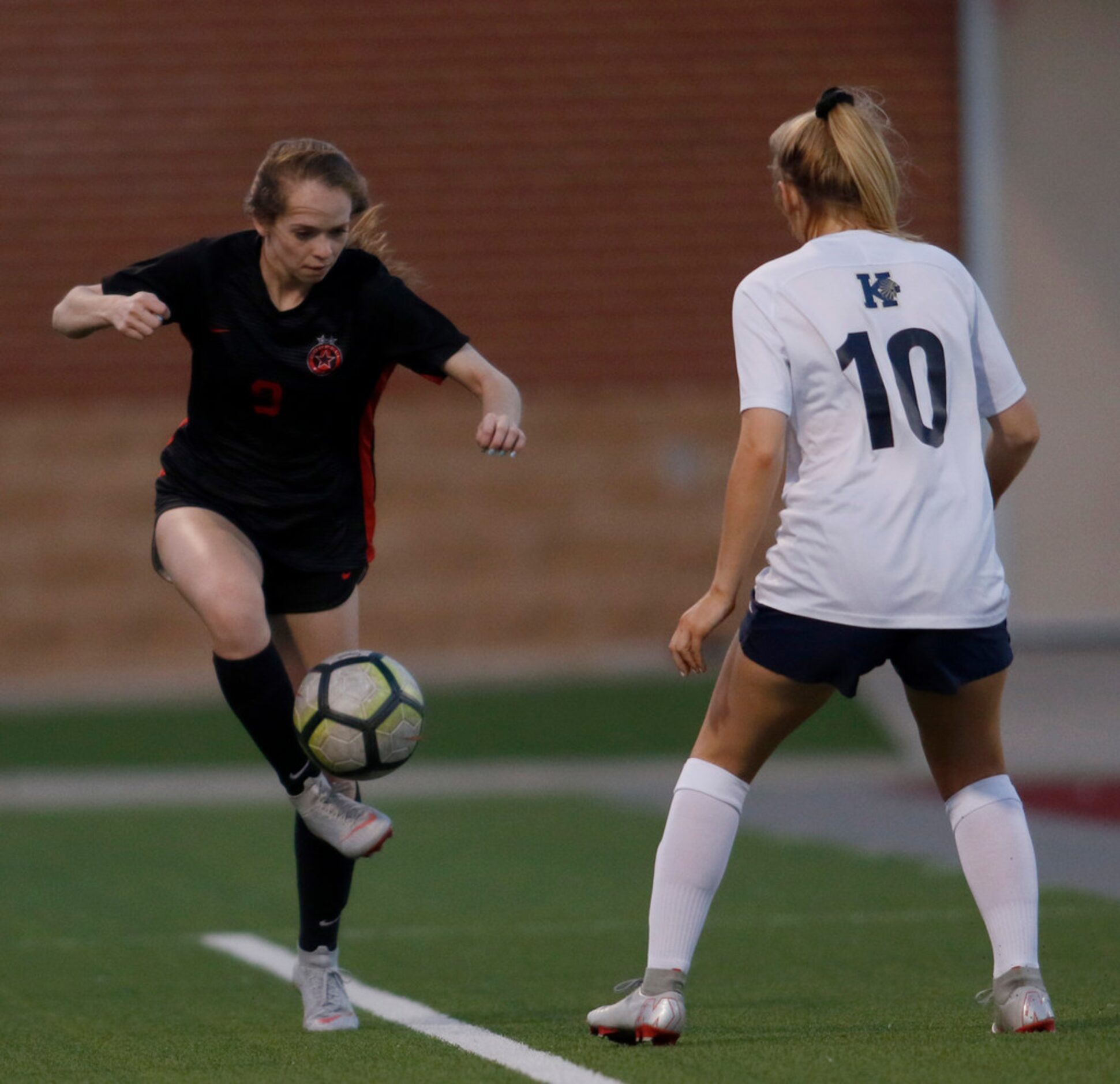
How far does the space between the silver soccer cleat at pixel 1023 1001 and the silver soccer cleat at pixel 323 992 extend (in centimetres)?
180

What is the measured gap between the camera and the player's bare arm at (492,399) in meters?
5.27

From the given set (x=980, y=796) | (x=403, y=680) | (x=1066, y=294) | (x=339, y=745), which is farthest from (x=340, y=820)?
(x=1066, y=294)

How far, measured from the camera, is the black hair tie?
4758mm

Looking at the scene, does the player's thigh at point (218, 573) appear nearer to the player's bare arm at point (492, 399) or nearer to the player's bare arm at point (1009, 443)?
the player's bare arm at point (492, 399)

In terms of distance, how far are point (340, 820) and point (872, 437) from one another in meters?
1.85

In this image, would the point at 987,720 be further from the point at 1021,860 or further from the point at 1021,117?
the point at 1021,117

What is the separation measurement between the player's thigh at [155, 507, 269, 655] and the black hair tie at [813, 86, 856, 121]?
194 cm

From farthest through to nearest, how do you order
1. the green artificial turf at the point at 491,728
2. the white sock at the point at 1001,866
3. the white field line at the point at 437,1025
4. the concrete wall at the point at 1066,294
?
the concrete wall at the point at 1066,294, the green artificial turf at the point at 491,728, the white sock at the point at 1001,866, the white field line at the point at 437,1025

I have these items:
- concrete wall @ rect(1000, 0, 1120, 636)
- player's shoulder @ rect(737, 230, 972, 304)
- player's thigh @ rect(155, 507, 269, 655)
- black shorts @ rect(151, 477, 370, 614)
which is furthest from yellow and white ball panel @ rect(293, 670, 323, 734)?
concrete wall @ rect(1000, 0, 1120, 636)

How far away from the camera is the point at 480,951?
724 centimetres

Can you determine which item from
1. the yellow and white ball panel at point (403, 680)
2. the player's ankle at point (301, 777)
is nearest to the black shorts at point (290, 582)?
the yellow and white ball panel at point (403, 680)

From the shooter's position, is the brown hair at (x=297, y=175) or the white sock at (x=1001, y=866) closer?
the white sock at (x=1001, y=866)

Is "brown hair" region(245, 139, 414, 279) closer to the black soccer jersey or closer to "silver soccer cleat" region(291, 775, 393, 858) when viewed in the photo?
the black soccer jersey

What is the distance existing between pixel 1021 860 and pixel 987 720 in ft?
1.13
